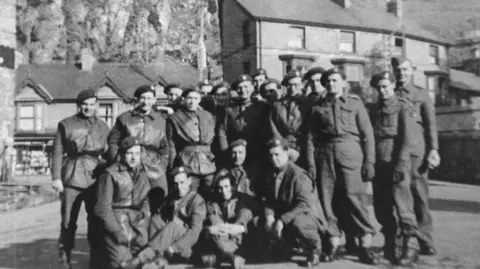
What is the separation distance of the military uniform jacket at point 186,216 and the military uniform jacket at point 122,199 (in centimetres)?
26

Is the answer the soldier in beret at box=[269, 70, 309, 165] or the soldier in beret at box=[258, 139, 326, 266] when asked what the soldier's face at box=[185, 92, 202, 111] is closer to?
the soldier in beret at box=[269, 70, 309, 165]

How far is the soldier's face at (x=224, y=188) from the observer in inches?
223

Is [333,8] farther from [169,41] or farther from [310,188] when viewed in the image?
[310,188]

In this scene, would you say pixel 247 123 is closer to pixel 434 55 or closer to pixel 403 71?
pixel 403 71

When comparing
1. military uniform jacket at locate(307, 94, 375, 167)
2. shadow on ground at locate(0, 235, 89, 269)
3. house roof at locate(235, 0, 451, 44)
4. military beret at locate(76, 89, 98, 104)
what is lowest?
shadow on ground at locate(0, 235, 89, 269)

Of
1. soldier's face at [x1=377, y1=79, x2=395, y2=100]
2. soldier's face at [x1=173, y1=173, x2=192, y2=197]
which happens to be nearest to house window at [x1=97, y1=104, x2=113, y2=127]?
soldier's face at [x1=173, y1=173, x2=192, y2=197]

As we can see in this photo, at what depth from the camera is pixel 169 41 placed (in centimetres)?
4534

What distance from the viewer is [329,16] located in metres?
29.8

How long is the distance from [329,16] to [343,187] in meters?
25.8

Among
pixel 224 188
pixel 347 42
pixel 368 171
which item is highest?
pixel 347 42

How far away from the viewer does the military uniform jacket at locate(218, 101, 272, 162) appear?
21.2 ft

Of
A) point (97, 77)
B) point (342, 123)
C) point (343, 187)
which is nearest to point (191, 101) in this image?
point (342, 123)

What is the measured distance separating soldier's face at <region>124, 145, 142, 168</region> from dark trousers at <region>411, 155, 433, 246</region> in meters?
3.32

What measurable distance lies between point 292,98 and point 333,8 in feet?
86.2
